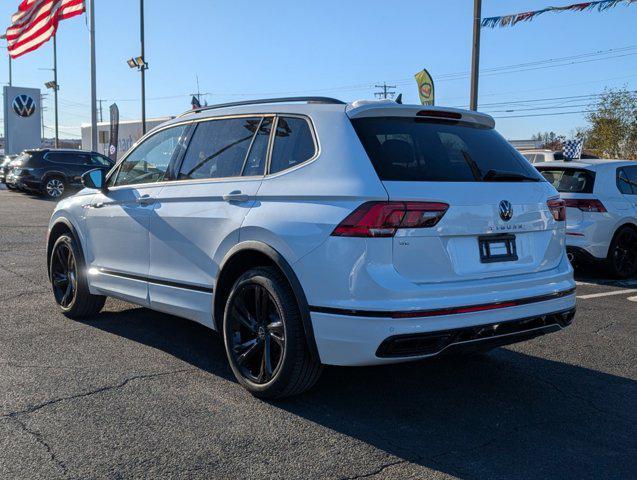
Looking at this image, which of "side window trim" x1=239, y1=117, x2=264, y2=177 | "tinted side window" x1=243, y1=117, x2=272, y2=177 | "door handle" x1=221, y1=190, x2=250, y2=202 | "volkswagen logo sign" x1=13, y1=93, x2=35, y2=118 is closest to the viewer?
"door handle" x1=221, y1=190, x2=250, y2=202

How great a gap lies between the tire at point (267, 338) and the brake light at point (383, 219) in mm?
598

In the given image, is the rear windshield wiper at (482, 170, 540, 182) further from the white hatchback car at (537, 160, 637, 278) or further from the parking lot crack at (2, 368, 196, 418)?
the white hatchback car at (537, 160, 637, 278)

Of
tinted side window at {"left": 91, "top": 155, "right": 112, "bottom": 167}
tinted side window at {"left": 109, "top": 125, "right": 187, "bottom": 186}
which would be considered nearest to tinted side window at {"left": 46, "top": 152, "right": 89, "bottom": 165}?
tinted side window at {"left": 91, "top": 155, "right": 112, "bottom": 167}

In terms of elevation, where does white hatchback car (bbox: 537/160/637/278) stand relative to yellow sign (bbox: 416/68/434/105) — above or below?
below

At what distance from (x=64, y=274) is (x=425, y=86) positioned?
11451mm

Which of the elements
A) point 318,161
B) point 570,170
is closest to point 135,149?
point 318,161

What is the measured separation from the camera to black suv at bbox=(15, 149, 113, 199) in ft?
78.6

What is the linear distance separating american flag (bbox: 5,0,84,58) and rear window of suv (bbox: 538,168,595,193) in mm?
17613

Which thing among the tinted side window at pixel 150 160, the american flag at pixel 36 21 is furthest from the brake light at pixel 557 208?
the american flag at pixel 36 21

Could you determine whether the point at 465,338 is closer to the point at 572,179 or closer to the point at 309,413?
the point at 309,413

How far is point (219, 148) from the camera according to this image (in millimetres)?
4902

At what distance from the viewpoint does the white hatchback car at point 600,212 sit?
9039 millimetres

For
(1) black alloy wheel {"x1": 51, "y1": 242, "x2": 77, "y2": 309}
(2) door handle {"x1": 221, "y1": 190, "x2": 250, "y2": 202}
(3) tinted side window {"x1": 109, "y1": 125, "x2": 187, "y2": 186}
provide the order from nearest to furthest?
1. (2) door handle {"x1": 221, "y1": 190, "x2": 250, "y2": 202}
2. (3) tinted side window {"x1": 109, "y1": 125, "x2": 187, "y2": 186}
3. (1) black alloy wheel {"x1": 51, "y1": 242, "x2": 77, "y2": 309}

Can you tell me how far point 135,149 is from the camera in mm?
5875
